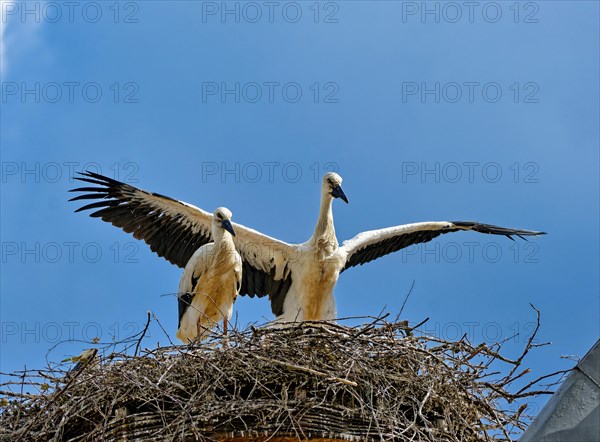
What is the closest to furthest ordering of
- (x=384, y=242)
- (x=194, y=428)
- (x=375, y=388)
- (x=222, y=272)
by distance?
(x=194, y=428)
(x=375, y=388)
(x=222, y=272)
(x=384, y=242)

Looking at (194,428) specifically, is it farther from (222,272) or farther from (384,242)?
(384,242)

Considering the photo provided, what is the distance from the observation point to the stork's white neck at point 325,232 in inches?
326

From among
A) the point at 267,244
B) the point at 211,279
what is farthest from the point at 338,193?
the point at 211,279

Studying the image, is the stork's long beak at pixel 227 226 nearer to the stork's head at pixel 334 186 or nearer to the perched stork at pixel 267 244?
the perched stork at pixel 267 244

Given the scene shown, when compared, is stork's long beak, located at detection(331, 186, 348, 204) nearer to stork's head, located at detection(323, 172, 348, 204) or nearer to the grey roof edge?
stork's head, located at detection(323, 172, 348, 204)

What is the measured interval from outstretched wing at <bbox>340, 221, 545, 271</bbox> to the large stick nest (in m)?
2.74

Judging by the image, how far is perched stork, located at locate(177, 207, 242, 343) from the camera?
309 inches

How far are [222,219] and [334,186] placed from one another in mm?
1027

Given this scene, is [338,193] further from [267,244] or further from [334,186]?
[267,244]

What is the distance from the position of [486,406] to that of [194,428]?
5.37ft

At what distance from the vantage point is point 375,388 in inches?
213

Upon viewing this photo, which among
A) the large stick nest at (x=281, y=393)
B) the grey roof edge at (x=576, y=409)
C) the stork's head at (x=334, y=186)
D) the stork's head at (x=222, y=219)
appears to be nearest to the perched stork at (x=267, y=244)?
the stork's head at (x=334, y=186)

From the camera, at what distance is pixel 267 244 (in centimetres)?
840

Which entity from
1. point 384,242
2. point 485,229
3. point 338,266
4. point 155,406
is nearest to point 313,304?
point 338,266
